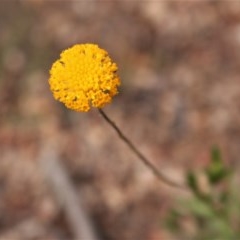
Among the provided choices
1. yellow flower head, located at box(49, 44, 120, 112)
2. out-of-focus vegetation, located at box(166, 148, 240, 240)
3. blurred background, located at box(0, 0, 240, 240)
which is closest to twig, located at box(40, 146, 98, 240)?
blurred background, located at box(0, 0, 240, 240)

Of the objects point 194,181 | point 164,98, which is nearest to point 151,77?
point 164,98

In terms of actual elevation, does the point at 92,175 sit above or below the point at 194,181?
above

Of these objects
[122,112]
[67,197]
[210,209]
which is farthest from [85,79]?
[122,112]

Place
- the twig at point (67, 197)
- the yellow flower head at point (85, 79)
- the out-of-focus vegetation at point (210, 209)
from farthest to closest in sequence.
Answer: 1. the twig at point (67, 197)
2. the out-of-focus vegetation at point (210, 209)
3. the yellow flower head at point (85, 79)

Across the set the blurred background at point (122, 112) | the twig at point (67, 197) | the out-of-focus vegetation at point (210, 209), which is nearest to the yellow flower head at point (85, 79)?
the out-of-focus vegetation at point (210, 209)

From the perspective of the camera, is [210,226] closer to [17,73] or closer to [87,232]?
[87,232]

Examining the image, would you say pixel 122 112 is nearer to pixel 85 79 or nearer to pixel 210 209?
pixel 210 209

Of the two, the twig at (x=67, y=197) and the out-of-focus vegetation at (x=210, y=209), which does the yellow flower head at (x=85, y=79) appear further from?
the twig at (x=67, y=197)
